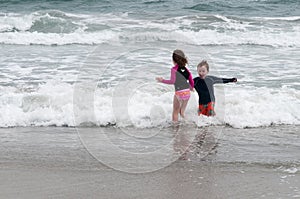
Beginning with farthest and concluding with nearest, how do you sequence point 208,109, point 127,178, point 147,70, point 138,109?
point 147,70 → point 138,109 → point 208,109 → point 127,178

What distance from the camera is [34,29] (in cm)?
1789

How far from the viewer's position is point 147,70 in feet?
34.2

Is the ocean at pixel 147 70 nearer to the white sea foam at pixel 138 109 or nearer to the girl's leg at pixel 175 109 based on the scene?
the white sea foam at pixel 138 109

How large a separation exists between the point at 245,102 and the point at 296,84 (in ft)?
6.49

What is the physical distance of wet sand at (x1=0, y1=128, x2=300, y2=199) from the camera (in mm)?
4012

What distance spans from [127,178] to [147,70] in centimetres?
619

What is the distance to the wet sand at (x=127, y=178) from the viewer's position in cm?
401

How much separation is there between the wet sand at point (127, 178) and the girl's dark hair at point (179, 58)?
1.71 meters

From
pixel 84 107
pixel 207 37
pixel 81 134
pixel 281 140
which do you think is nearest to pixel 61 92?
pixel 84 107

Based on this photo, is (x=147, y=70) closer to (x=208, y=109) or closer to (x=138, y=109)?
(x=138, y=109)

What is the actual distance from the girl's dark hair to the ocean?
2.97ft

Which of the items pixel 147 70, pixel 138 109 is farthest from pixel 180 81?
pixel 147 70

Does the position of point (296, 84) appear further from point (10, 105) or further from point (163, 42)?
point (163, 42)

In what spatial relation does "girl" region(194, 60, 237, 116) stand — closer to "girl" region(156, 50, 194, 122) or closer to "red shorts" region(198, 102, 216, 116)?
"red shorts" region(198, 102, 216, 116)
